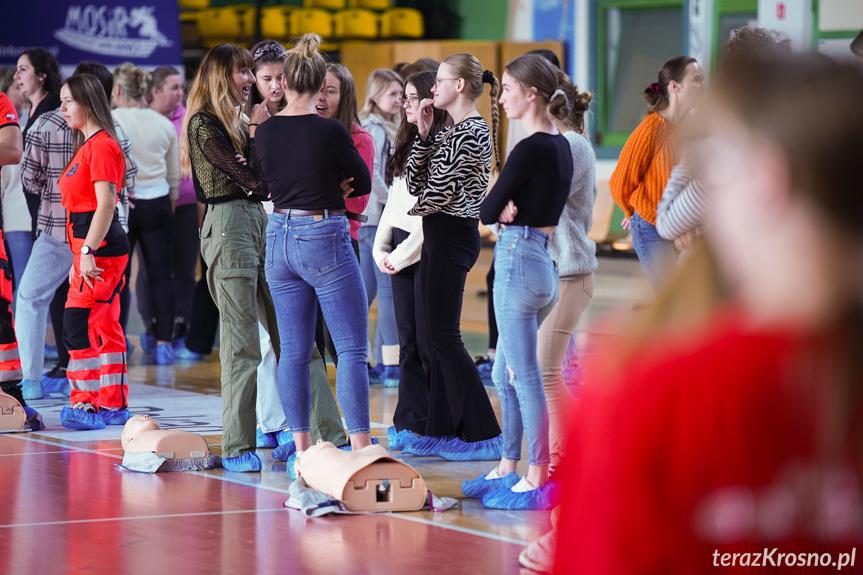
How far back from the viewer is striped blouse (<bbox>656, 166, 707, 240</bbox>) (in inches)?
147

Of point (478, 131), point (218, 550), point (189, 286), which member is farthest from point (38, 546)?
point (189, 286)

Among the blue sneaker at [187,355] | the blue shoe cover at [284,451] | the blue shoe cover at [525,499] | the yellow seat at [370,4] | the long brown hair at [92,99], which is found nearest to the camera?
the blue shoe cover at [525,499]

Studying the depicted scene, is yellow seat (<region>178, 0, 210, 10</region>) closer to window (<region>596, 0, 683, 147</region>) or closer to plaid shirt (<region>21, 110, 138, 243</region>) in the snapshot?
window (<region>596, 0, 683, 147</region>)

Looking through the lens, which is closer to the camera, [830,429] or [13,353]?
[830,429]

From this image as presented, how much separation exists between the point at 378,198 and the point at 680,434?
5567 mm

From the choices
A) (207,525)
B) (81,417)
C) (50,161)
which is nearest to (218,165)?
(207,525)

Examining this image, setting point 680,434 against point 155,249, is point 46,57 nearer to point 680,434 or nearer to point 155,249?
point 155,249

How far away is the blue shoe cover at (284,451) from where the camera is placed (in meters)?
4.50

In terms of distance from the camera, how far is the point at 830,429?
31.4 inches

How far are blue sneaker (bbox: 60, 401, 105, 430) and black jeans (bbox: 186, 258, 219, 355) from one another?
203 cm

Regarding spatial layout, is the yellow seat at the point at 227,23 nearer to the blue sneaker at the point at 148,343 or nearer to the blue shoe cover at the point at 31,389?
the blue sneaker at the point at 148,343

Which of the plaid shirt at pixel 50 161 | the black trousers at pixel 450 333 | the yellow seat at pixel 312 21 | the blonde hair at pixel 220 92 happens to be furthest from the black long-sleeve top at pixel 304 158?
the yellow seat at pixel 312 21

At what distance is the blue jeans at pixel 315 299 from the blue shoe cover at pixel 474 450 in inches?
23.8

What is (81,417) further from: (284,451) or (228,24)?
(228,24)
